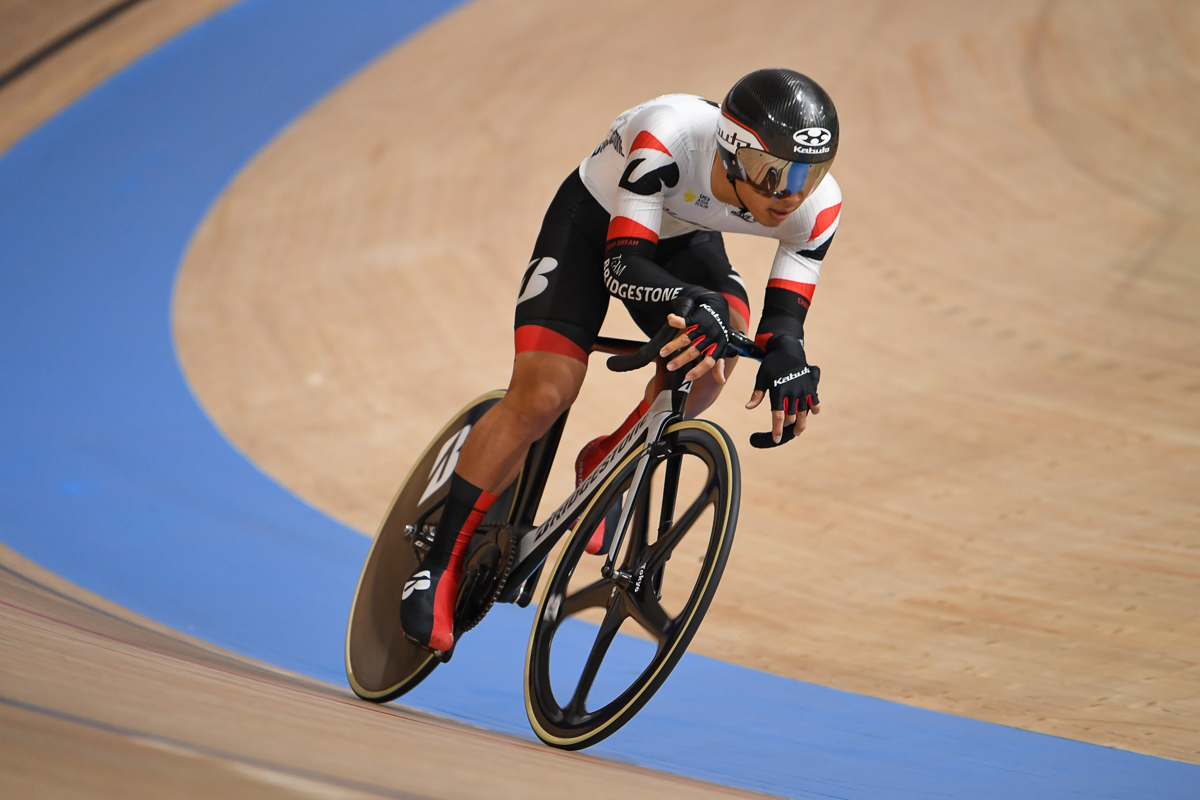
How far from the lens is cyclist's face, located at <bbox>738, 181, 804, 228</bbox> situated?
1.92 m

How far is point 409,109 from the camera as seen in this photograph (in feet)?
23.3

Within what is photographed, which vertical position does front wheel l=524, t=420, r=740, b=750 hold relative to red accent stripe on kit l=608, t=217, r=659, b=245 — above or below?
below

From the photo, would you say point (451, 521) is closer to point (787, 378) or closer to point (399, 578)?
point (399, 578)

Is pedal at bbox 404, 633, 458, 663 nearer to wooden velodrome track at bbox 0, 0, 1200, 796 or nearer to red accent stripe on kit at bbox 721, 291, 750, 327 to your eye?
wooden velodrome track at bbox 0, 0, 1200, 796

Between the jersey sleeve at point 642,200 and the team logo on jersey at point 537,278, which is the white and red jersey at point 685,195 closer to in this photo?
the jersey sleeve at point 642,200

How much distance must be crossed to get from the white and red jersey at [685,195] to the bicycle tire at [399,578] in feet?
2.38

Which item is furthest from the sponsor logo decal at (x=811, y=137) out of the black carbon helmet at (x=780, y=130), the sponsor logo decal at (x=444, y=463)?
the sponsor logo decal at (x=444, y=463)

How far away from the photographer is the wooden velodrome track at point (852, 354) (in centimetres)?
243

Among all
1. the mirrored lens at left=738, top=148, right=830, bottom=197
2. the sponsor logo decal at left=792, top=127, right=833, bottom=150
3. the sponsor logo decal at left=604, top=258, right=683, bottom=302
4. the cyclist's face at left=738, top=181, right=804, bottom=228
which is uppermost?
the sponsor logo decal at left=792, top=127, right=833, bottom=150

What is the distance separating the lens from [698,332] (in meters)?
1.84

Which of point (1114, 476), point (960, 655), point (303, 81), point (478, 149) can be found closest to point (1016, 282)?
point (1114, 476)

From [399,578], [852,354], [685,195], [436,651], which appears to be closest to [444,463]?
[399,578]

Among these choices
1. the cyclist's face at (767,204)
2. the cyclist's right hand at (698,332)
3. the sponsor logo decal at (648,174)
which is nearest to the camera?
the cyclist's right hand at (698,332)

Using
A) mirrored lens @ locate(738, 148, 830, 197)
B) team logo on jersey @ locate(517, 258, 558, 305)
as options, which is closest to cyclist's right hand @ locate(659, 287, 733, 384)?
mirrored lens @ locate(738, 148, 830, 197)
